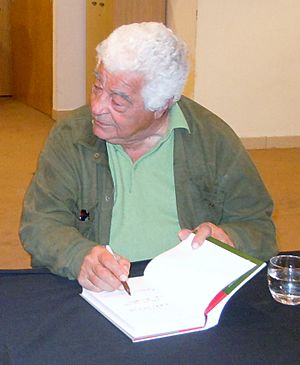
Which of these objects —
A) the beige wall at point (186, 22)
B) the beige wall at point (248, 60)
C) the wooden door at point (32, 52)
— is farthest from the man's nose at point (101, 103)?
the wooden door at point (32, 52)

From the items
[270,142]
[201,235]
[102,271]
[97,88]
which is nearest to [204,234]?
[201,235]

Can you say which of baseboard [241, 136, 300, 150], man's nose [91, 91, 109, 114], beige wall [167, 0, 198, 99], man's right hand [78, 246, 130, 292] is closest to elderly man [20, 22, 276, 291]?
man's nose [91, 91, 109, 114]

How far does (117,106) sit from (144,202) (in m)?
0.26

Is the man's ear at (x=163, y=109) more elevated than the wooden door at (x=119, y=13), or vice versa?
the man's ear at (x=163, y=109)

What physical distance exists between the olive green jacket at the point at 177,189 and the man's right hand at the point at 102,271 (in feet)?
0.45

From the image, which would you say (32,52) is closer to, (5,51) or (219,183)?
(5,51)

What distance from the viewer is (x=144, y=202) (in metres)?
1.89

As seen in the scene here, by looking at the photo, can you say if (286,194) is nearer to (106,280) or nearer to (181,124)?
(181,124)

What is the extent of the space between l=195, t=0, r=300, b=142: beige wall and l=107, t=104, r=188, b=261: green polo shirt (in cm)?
402

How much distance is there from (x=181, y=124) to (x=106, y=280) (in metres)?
0.61

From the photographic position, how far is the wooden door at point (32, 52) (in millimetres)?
7383

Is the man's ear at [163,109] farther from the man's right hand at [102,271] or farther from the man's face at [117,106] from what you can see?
the man's right hand at [102,271]

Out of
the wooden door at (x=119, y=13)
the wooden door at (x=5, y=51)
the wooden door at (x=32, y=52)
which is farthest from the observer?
the wooden door at (x=5, y=51)

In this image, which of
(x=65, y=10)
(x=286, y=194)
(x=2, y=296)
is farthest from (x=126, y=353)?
(x=65, y=10)
